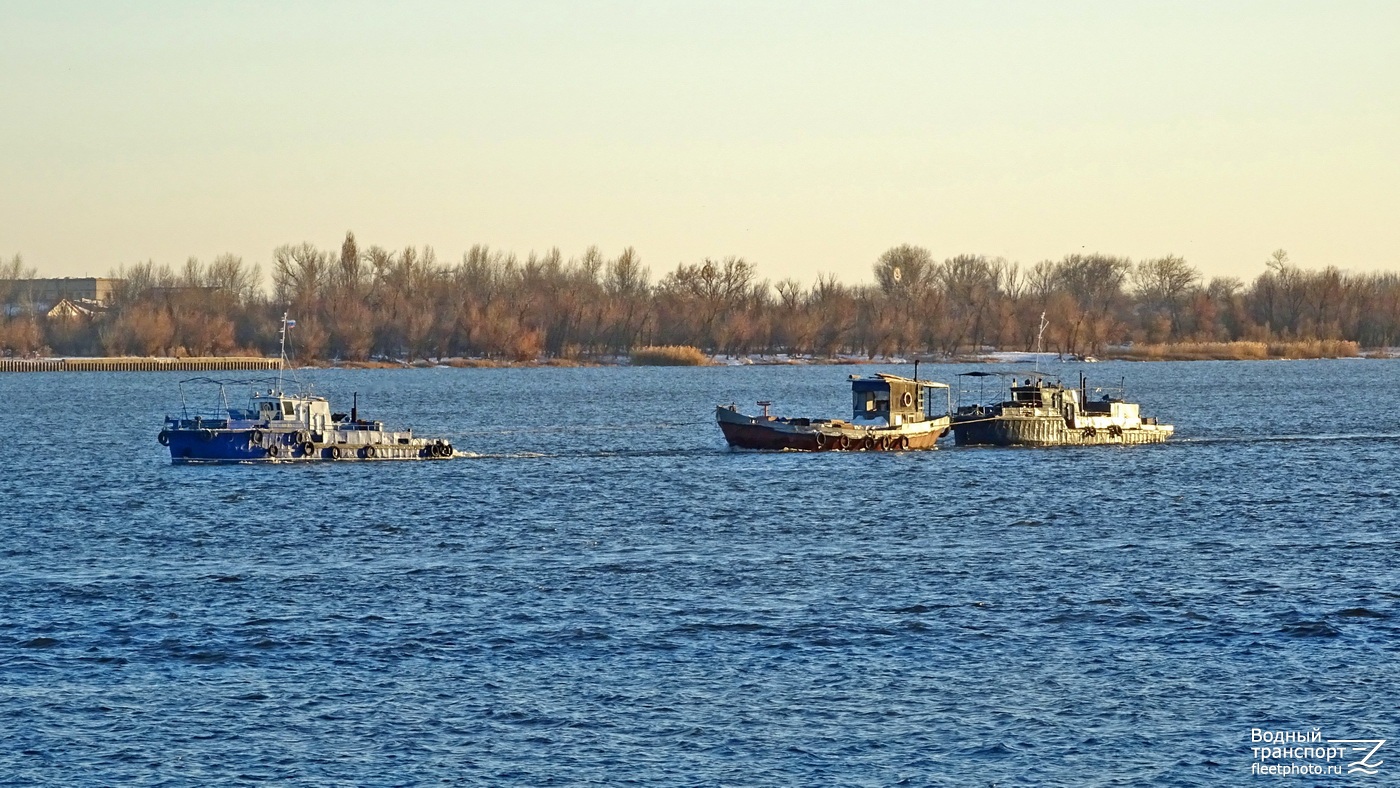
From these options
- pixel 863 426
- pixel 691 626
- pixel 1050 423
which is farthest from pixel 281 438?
pixel 691 626

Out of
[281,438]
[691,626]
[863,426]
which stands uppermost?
[863,426]

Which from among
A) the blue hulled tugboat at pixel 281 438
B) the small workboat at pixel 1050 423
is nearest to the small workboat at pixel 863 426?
the small workboat at pixel 1050 423

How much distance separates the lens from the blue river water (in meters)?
30.7

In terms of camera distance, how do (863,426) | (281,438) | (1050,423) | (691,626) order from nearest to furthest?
(691,626) → (281,438) → (863,426) → (1050,423)

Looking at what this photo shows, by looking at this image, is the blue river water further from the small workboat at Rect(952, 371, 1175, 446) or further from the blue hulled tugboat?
the small workboat at Rect(952, 371, 1175, 446)

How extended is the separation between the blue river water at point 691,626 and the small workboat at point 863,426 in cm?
1101

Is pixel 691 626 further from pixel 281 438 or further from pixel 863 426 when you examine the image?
pixel 863 426

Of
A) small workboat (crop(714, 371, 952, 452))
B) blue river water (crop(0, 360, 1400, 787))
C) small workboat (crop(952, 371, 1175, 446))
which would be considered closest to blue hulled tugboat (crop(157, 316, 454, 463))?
blue river water (crop(0, 360, 1400, 787))

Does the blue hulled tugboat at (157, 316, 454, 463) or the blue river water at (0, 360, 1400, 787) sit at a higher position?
the blue hulled tugboat at (157, 316, 454, 463)

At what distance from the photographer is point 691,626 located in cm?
4078

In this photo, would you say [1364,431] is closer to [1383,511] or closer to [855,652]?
[1383,511]

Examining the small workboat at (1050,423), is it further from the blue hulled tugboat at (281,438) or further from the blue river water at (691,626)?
the blue hulled tugboat at (281,438)

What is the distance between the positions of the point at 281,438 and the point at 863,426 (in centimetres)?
2959

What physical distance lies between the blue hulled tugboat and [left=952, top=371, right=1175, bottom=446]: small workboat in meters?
30.0
